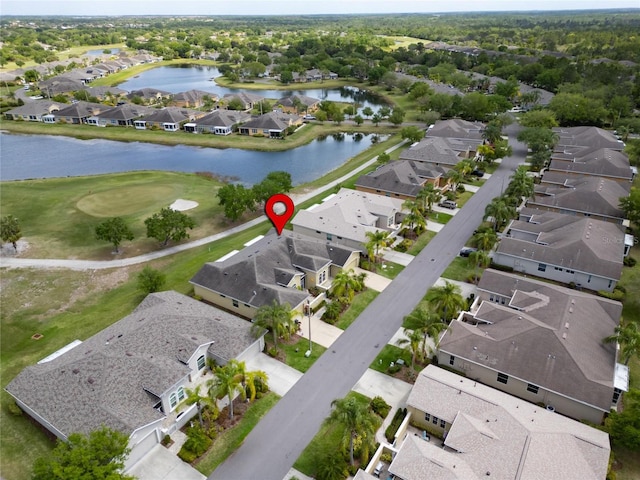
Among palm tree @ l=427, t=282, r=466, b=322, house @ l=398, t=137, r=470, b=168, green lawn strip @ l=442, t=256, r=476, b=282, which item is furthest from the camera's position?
house @ l=398, t=137, r=470, b=168

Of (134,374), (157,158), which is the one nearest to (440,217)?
(134,374)

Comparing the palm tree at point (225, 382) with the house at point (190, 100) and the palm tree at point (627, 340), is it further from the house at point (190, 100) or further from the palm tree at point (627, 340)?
the house at point (190, 100)

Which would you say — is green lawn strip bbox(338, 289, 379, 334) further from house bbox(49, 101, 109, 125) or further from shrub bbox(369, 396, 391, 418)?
house bbox(49, 101, 109, 125)

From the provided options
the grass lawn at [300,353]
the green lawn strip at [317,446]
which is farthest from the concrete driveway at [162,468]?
the grass lawn at [300,353]

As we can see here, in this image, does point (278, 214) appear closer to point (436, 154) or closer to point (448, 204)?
point (448, 204)

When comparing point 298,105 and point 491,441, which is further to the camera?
point 298,105

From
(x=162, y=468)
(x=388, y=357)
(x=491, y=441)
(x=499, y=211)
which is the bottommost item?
(x=388, y=357)

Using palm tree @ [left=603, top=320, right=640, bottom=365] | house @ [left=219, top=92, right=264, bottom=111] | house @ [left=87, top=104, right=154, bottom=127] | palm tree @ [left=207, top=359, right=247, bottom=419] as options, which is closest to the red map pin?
palm tree @ [left=207, top=359, right=247, bottom=419]
